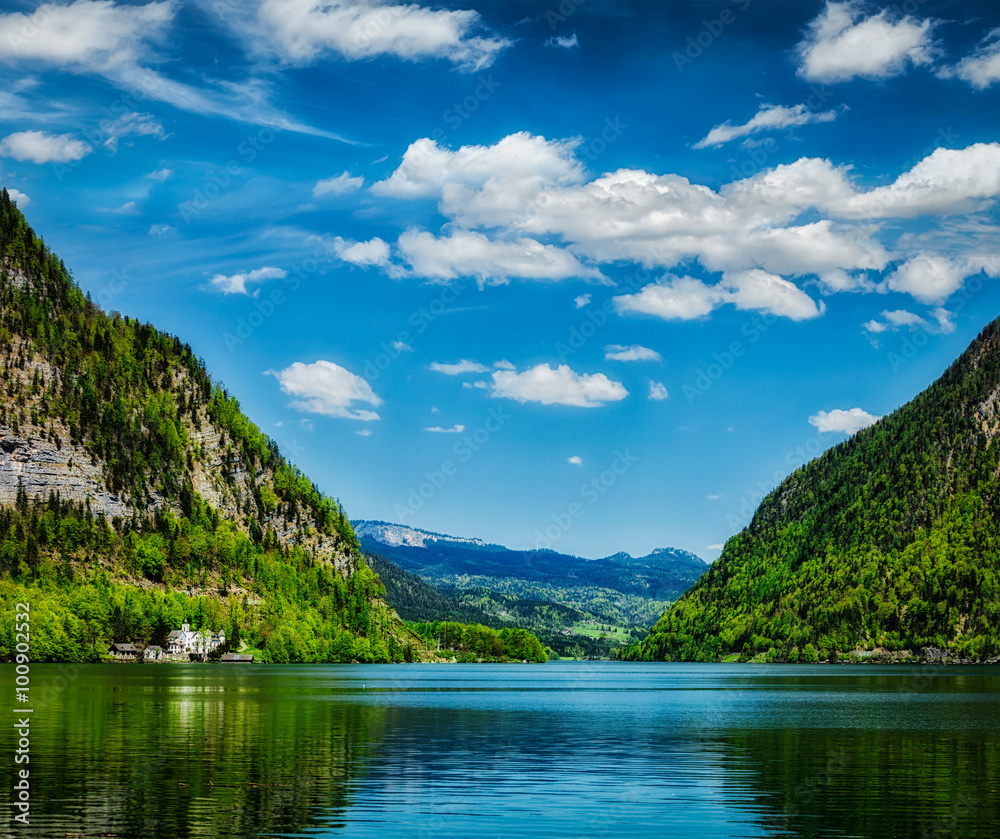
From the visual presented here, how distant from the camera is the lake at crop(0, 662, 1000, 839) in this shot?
119 ft

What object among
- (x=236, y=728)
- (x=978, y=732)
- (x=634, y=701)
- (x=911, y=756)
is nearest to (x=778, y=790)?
(x=911, y=756)

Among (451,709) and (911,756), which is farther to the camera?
(451,709)

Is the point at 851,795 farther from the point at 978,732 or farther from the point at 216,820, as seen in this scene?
the point at 978,732

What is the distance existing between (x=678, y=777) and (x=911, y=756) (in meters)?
15.9

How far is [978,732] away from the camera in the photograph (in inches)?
2766

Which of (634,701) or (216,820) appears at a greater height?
(216,820)

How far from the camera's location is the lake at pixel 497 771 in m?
36.4

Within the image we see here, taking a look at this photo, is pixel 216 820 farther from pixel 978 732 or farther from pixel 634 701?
pixel 634 701

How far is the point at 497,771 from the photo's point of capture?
50938 millimetres

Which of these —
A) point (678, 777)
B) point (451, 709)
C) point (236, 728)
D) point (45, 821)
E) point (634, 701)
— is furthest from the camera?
point (634, 701)

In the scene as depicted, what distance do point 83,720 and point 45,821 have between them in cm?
4059

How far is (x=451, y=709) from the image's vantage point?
97.2m

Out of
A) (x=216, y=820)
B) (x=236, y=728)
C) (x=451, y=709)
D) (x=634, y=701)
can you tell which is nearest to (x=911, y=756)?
(x=216, y=820)

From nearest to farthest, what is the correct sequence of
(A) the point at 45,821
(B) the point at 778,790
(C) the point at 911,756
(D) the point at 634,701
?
(A) the point at 45,821
(B) the point at 778,790
(C) the point at 911,756
(D) the point at 634,701
